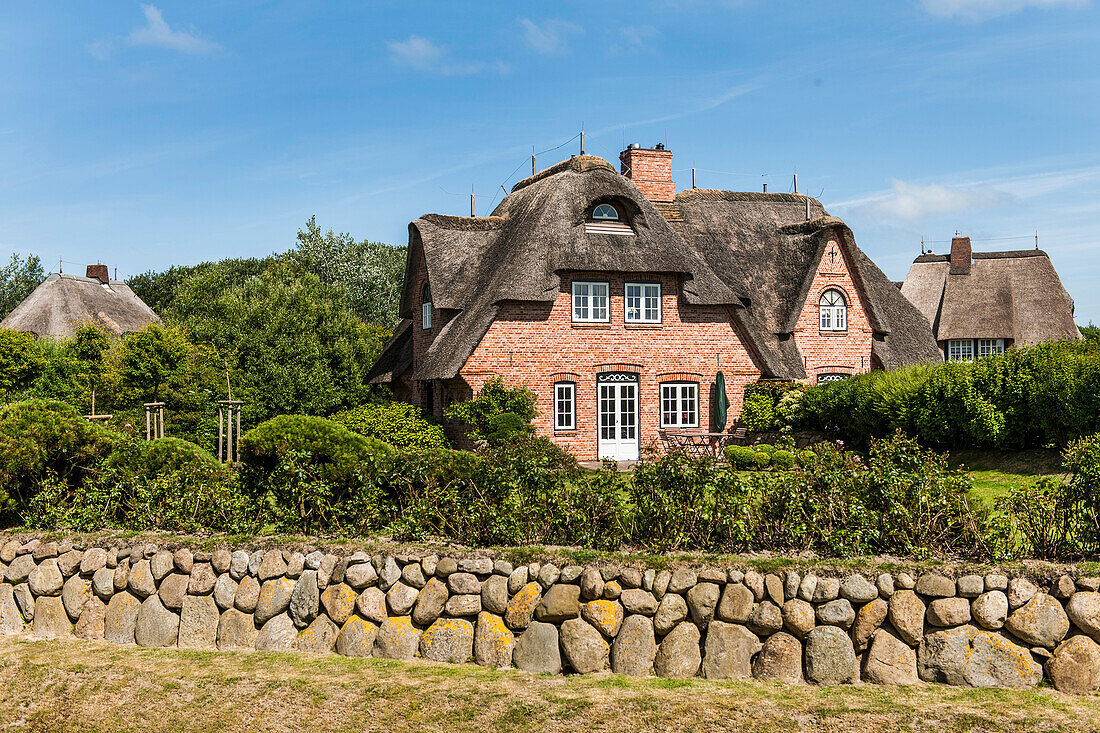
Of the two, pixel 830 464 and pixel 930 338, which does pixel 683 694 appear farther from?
pixel 930 338

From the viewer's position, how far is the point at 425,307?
1008 inches

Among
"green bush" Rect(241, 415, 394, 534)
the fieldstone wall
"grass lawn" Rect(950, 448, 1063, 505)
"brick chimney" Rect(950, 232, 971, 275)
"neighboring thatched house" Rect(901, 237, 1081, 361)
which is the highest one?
"brick chimney" Rect(950, 232, 971, 275)

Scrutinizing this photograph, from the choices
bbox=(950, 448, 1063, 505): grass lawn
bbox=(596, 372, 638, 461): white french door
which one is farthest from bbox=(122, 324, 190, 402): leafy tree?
bbox=(950, 448, 1063, 505): grass lawn

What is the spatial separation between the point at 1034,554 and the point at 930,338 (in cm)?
2209

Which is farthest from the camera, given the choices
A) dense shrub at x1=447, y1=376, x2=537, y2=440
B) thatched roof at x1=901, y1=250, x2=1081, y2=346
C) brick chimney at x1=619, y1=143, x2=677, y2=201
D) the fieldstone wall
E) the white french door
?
thatched roof at x1=901, y1=250, x2=1081, y2=346

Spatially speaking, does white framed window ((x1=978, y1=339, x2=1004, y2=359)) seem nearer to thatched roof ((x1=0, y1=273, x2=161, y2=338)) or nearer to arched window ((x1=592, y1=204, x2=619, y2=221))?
arched window ((x1=592, y1=204, x2=619, y2=221))

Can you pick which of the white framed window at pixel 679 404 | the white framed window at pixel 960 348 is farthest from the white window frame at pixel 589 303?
the white framed window at pixel 960 348

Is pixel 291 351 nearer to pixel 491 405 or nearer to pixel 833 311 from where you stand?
pixel 491 405

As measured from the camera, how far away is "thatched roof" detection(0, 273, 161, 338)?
4553 centimetres

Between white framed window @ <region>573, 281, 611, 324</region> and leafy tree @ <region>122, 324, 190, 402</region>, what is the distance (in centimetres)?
1193

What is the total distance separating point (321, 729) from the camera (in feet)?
21.1

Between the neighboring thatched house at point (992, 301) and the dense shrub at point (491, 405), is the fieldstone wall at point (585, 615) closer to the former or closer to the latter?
the dense shrub at point (491, 405)

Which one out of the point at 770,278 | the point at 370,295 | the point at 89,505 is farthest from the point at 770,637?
the point at 370,295

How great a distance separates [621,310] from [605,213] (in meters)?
2.71
